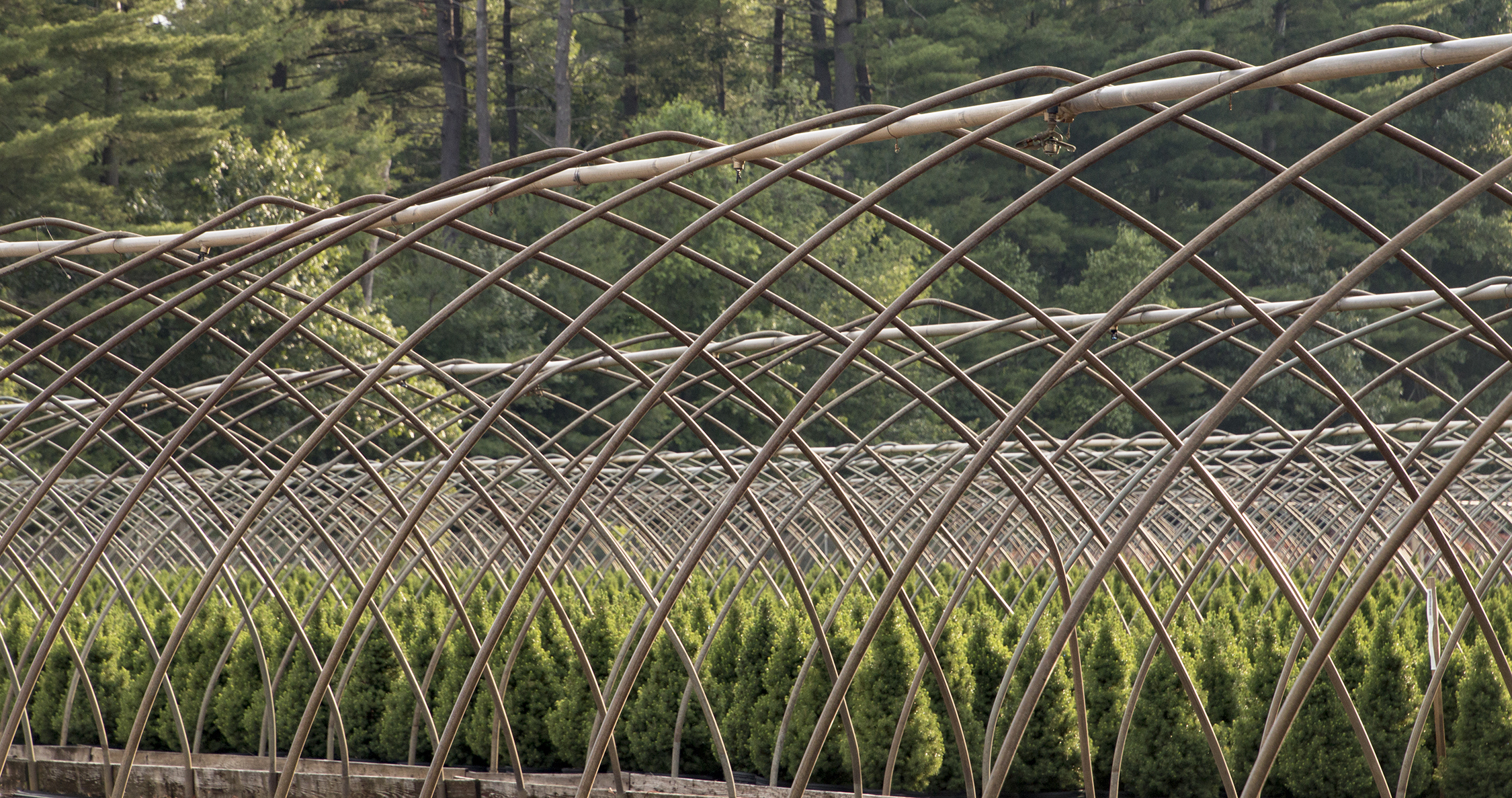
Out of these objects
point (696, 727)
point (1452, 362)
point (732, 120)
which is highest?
point (732, 120)

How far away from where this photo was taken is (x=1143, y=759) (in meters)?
7.64

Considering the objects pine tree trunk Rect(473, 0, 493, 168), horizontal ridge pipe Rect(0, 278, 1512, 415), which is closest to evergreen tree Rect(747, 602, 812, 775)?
horizontal ridge pipe Rect(0, 278, 1512, 415)

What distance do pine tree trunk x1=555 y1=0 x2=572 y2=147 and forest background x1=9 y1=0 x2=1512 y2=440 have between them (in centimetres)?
7

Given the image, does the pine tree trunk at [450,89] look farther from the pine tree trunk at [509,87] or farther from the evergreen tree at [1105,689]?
the evergreen tree at [1105,689]

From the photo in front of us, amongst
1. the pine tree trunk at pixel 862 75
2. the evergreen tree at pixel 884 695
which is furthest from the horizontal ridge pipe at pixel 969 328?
the pine tree trunk at pixel 862 75

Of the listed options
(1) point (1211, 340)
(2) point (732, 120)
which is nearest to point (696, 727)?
(1) point (1211, 340)

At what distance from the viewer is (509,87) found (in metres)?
42.0

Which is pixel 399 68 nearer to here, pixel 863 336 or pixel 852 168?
pixel 852 168

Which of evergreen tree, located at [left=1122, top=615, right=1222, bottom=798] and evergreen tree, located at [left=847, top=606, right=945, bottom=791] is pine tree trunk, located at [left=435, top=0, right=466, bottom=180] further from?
evergreen tree, located at [left=1122, top=615, right=1222, bottom=798]

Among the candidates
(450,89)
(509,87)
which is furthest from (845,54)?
(450,89)

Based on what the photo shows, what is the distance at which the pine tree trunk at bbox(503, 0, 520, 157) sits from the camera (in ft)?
137

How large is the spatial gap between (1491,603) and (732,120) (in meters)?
30.0

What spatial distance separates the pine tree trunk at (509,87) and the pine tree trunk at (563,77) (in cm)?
259

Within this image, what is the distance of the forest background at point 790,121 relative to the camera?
31.7 m
